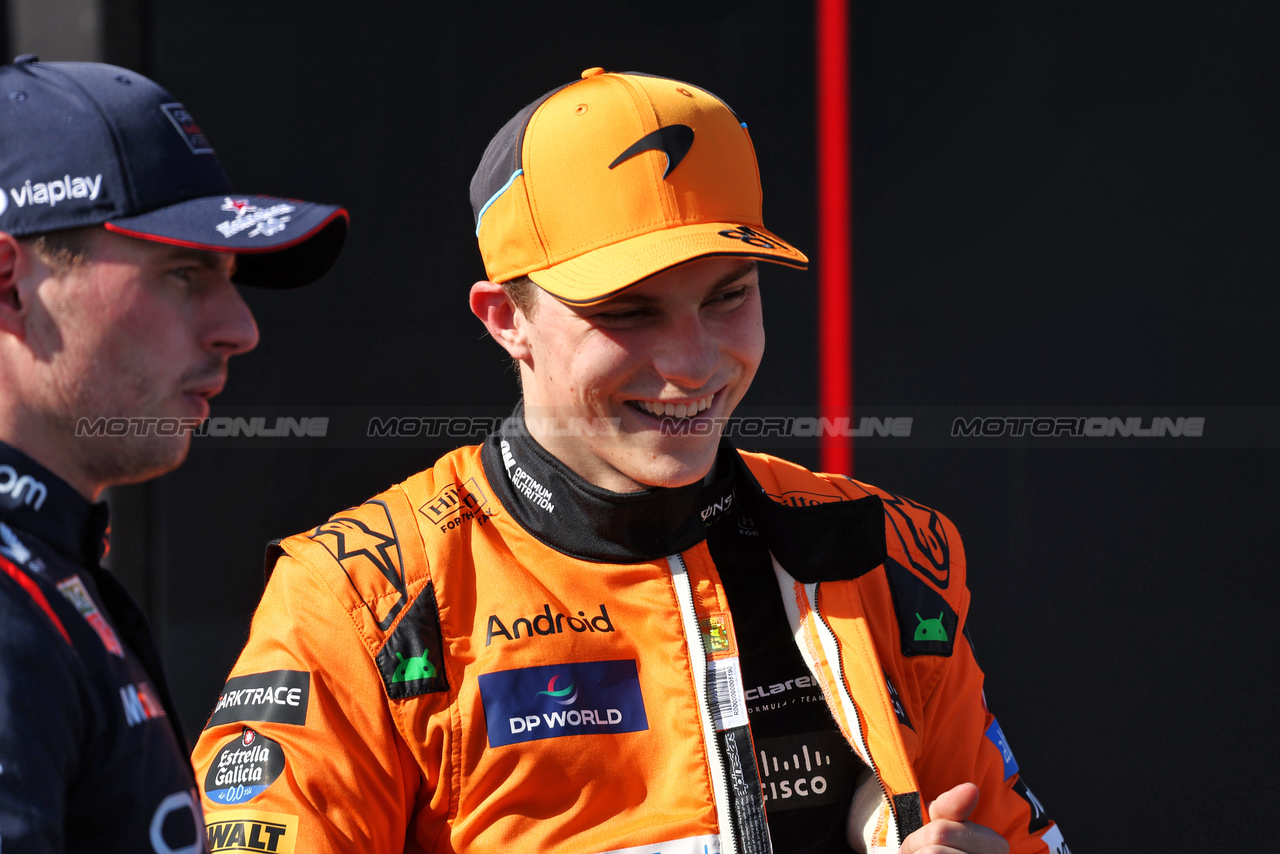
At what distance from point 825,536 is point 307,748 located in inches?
28.7

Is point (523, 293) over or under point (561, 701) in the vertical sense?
over

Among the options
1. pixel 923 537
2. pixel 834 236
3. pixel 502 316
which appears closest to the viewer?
pixel 502 316

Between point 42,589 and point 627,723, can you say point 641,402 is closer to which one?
point 627,723

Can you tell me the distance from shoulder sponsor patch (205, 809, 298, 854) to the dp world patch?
9.7 inches

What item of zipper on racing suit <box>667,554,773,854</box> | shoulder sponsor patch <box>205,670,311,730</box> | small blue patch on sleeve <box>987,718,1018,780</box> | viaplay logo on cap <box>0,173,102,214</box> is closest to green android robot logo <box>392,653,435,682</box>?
shoulder sponsor patch <box>205,670,311,730</box>

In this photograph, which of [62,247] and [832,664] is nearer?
[62,247]

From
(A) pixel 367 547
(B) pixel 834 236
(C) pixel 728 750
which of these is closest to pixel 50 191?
(A) pixel 367 547

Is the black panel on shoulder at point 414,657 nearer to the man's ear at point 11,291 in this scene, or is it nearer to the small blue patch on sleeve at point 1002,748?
the man's ear at point 11,291

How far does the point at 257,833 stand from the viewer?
4.02 feet

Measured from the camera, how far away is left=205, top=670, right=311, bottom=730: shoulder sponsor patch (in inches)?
50.7

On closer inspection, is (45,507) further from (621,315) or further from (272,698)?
(621,315)

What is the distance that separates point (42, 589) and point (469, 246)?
1.51m

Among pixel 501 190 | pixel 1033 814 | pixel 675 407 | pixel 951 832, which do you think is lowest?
pixel 1033 814

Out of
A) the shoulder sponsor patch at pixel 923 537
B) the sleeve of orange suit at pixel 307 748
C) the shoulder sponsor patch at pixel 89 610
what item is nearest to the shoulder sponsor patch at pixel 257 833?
the sleeve of orange suit at pixel 307 748
